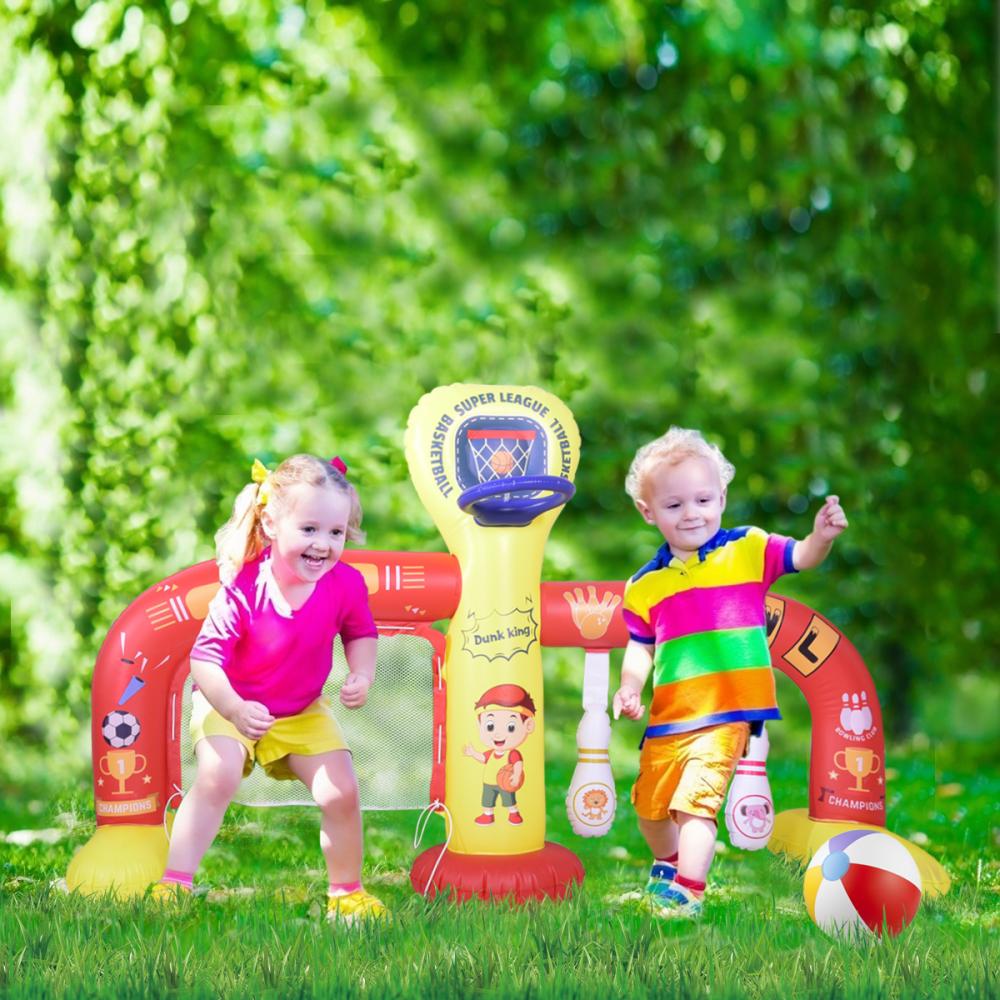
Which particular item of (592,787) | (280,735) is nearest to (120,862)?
(280,735)

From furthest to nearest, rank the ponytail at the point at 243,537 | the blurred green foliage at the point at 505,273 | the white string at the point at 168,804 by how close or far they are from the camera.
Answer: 1. the blurred green foliage at the point at 505,273
2. the white string at the point at 168,804
3. the ponytail at the point at 243,537

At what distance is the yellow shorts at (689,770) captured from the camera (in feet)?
10.4

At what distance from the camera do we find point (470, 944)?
2756 mm

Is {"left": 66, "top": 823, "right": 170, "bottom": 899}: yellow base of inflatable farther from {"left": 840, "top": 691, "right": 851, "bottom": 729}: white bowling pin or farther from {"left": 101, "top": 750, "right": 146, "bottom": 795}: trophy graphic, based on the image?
{"left": 840, "top": 691, "right": 851, "bottom": 729}: white bowling pin

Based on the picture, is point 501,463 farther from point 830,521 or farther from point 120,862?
point 120,862

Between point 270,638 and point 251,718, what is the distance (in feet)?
0.71

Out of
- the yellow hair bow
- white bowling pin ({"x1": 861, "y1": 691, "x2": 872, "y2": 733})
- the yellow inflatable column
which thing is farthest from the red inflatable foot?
the yellow hair bow

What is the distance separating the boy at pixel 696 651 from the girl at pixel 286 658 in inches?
25.4

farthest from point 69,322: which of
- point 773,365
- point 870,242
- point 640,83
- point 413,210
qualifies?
point 870,242

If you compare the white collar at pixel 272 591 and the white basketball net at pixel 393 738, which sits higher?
the white collar at pixel 272 591

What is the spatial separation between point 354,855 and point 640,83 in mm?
3140

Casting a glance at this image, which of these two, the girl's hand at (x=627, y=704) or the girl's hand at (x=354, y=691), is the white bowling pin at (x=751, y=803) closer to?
the girl's hand at (x=627, y=704)

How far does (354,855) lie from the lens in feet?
10.3

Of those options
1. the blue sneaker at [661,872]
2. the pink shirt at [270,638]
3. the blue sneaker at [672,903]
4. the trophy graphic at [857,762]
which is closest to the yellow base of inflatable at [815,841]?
the trophy graphic at [857,762]
